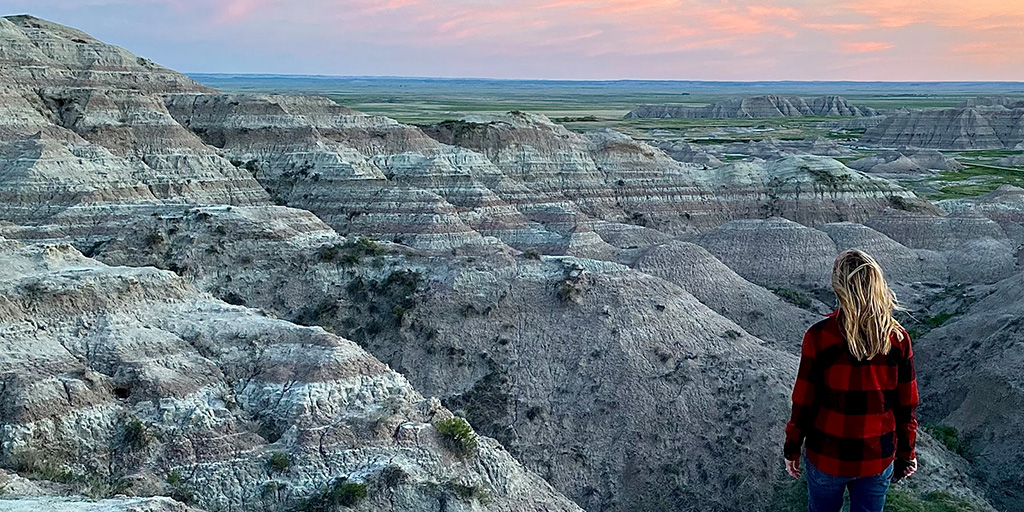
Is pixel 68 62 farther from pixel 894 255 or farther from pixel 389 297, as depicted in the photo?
pixel 894 255

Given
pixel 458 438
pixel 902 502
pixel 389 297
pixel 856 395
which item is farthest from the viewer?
pixel 389 297

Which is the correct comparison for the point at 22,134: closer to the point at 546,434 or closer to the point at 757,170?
the point at 546,434

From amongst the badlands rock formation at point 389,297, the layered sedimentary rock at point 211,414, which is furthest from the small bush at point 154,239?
the layered sedimentary rock at point 211,414

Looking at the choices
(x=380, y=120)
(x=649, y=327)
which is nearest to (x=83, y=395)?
(x=649, y=327)

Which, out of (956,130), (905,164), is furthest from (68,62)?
(956,130)

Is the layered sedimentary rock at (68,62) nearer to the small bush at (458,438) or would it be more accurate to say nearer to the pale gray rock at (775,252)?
the pale gray rock at (775,252)

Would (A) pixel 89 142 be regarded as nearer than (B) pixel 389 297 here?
No

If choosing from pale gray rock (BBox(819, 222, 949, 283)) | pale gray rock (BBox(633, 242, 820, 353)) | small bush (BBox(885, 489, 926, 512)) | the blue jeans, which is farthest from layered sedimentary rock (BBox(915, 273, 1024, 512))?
the blue jeans
